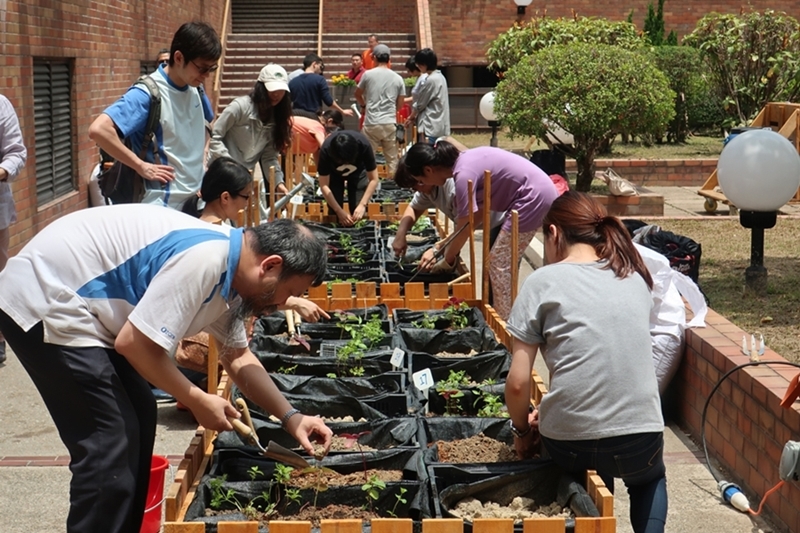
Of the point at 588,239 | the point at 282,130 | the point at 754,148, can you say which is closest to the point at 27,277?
the point at 588,239

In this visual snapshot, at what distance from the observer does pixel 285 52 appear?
21.8m

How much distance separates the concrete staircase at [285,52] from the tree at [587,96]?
326 inches

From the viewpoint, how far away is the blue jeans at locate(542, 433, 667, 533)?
3574mm

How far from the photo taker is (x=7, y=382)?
20.9ft

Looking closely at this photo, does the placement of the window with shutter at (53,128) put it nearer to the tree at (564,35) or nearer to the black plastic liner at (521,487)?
the black plastic liner at (521,487)

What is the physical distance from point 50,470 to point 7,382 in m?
1.55

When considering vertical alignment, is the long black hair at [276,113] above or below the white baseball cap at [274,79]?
below

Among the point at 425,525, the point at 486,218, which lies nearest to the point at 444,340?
the point at 486,218

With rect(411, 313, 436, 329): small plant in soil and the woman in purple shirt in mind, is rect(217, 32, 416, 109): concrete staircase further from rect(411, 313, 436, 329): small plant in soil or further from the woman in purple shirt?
rect(411, 313, 436, 329): small plant in soil

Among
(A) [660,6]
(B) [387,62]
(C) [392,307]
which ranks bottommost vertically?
(C) [392,307]

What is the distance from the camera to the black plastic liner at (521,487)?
3.74 m

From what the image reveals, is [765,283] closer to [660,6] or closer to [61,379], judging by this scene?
[61,379]

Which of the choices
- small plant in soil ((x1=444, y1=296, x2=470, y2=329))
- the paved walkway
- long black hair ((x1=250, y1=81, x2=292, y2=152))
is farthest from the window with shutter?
small plant in soil ((x1=444, y1=296, x2=470, y2=329))

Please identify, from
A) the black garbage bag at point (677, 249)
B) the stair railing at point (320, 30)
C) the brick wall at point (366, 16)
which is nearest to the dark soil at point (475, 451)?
the black garbage bag at point (677, 249)
